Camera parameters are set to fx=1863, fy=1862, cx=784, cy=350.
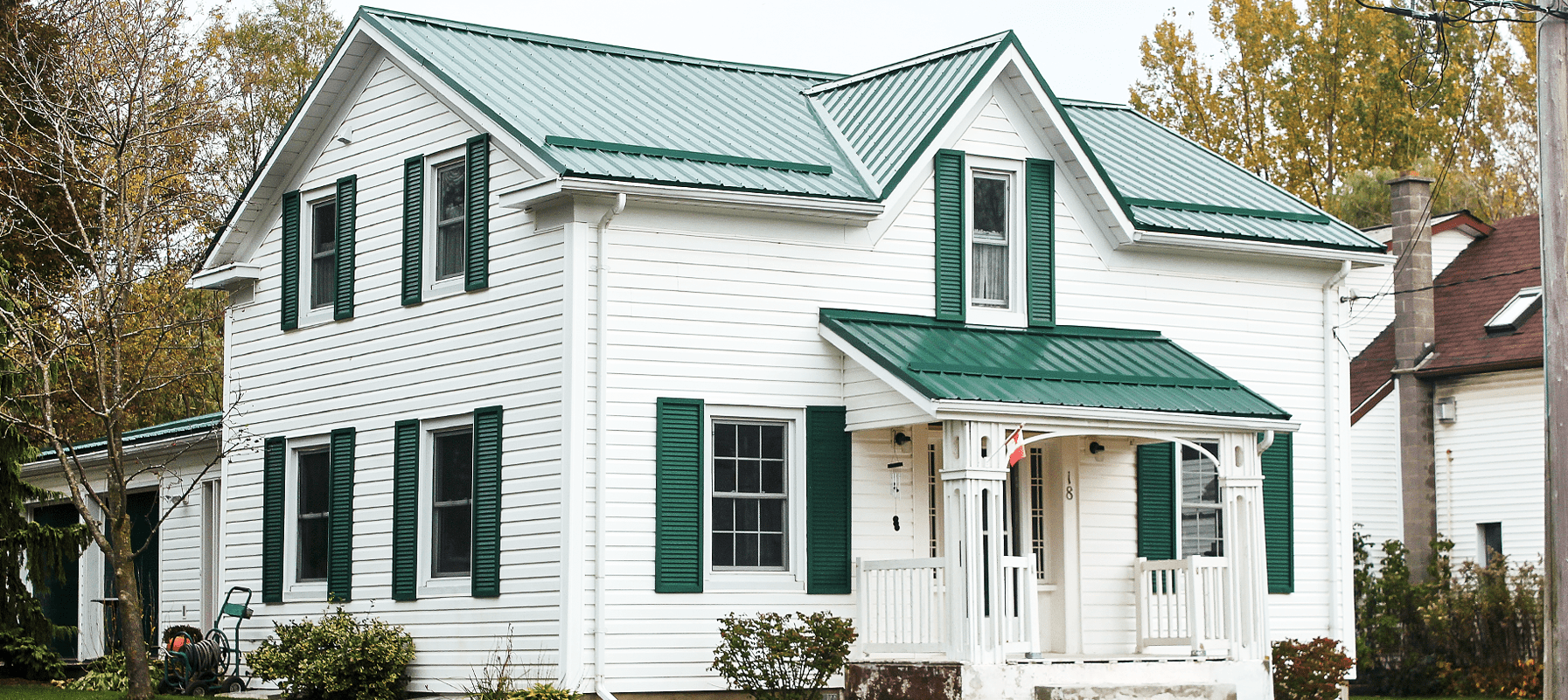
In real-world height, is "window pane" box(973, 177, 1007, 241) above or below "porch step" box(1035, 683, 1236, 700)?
above

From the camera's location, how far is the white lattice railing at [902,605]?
56.3 ft

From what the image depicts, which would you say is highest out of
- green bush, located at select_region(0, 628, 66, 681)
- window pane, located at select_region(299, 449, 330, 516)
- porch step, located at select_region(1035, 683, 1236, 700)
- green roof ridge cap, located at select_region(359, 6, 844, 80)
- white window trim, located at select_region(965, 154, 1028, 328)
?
green roof ridge cap, located at select_region(359, 6, 844, 80)

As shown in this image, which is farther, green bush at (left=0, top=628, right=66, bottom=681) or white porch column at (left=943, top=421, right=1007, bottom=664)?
green bush at (left=0, top=628, right=66, bottom=681)

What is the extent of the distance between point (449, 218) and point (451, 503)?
2.99 metres

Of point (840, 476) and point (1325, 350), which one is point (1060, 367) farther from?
point (1325, 350)

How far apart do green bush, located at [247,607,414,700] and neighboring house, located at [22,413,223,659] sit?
427 centimetres

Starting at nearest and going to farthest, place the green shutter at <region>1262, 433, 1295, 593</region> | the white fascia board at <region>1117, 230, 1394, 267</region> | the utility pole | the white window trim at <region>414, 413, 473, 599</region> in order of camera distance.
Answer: the utility pole, the white window trim at <region>414, 413, 473, 599</region>, the white fascia board at <region>1117, 230, 1394, 267</region>, the green shutter at <region>1262, 433, 1295, 593</region>

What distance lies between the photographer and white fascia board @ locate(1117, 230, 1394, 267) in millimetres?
20312

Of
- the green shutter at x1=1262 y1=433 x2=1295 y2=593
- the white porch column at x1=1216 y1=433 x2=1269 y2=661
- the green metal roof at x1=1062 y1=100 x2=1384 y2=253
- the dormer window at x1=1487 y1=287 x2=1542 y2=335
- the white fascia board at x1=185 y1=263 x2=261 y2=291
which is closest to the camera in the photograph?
the white porch column at x1=1216 y1=433 x2=1269 y2=661

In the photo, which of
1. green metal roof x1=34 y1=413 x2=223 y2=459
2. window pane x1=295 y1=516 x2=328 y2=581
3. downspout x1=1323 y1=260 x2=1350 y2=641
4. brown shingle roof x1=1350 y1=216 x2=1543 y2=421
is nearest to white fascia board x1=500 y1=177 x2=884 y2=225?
window pane x1=295 y1=516 x2=328 y2=581

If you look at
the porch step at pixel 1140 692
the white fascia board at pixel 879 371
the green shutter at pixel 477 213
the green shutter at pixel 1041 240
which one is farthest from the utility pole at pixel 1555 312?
the green shutter at pixel 477 213

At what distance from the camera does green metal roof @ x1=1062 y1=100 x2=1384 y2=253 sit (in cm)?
2086

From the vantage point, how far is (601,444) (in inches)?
673

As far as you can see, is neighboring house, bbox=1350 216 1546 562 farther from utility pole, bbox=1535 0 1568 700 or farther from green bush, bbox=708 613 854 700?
green bush, bbox=708 613 854 700
